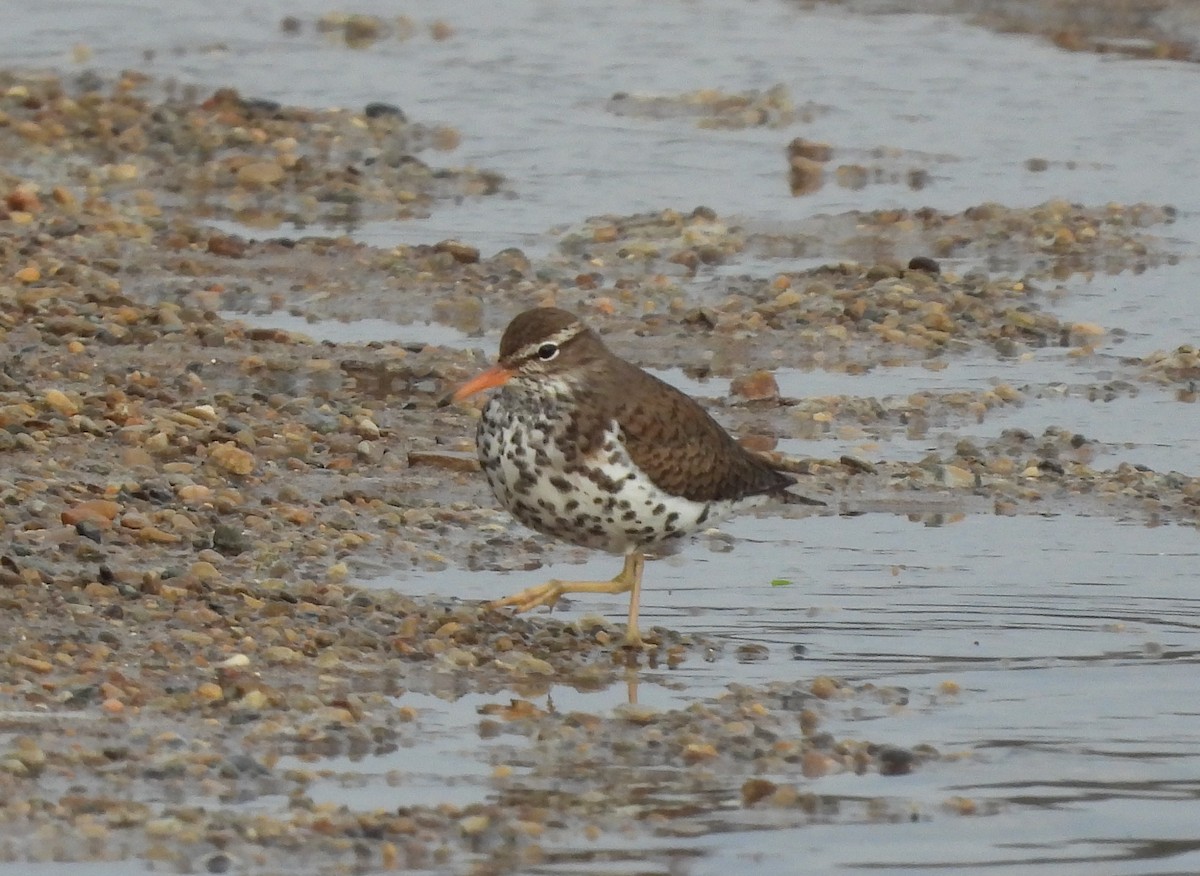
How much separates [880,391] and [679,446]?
3.53 m

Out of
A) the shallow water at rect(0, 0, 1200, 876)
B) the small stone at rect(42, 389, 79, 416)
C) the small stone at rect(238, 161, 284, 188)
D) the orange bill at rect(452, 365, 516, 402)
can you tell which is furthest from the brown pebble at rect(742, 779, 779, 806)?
the small stone at rect(238, 161, 284, 188)

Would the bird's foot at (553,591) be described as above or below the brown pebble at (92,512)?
below

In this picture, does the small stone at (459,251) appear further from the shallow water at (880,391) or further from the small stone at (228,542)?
the small stone at (228,542)

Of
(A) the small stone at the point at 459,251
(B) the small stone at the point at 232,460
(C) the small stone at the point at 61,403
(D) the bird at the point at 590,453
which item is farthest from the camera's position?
(A) the small stone at the point at 459,251

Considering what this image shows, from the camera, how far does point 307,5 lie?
24359mm

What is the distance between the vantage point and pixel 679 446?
863 cm

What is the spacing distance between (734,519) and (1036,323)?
3613mm

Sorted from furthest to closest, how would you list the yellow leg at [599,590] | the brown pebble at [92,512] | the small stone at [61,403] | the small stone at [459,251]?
the small stone at [459,251] → the small stone at [61,403] → the brown pebble at [92,512] → the yellow leg at [599,590]

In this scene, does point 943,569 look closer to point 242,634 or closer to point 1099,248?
point 242,634

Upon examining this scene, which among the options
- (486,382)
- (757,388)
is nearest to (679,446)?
(486,382)

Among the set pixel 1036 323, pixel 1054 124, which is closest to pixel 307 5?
pixel 1054 124

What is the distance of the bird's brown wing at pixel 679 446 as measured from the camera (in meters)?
8.50

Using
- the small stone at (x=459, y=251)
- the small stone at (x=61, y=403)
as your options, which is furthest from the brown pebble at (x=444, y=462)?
the small stone at (x=459, y=251)

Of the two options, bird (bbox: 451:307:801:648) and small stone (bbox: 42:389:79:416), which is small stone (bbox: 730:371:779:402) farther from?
small stone (bbox: 42:389:79:416)
